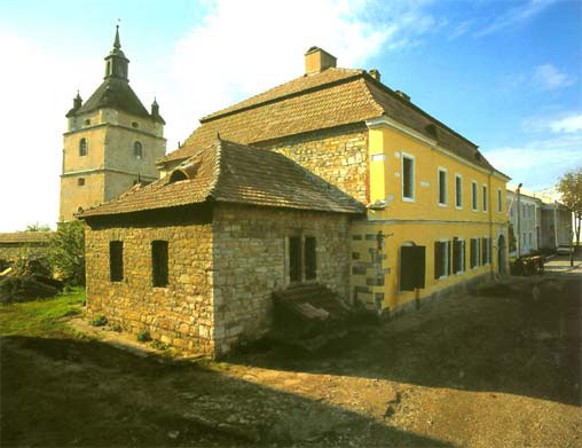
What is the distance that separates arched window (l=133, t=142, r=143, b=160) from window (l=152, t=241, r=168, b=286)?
104 feet

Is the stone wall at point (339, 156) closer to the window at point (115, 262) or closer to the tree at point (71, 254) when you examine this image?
the window at point (115, 262)

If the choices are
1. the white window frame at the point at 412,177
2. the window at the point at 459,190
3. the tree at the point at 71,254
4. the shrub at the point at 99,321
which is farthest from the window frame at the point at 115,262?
the window at the point at 459,190

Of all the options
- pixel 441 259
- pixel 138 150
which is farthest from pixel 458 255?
pixel 138 150

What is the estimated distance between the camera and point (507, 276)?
79.4ft

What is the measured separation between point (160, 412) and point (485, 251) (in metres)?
20.9

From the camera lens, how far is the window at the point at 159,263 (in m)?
9.89

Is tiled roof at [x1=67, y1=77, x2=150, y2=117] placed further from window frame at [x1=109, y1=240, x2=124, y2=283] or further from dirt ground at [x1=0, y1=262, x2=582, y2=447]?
dirt ground at [x1=0, y1=262, x2=582, y2=447]

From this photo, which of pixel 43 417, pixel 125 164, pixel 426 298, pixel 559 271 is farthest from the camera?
pixel 125 164

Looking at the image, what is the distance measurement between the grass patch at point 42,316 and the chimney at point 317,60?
1387 cm

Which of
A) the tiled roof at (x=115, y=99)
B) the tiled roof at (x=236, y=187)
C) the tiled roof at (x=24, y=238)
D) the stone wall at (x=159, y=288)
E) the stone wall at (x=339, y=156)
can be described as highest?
the tiled roof at (x=115, y=99)

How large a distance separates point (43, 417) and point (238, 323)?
4.00 m

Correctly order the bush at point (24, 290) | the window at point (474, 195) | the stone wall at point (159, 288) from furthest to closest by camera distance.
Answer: the window at point (474, 195) → the bush at point (24, 290) → the stone wall at point (159, 288)

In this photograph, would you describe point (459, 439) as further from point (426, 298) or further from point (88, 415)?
point (426, 298)

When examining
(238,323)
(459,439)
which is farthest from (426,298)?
(459,439)
